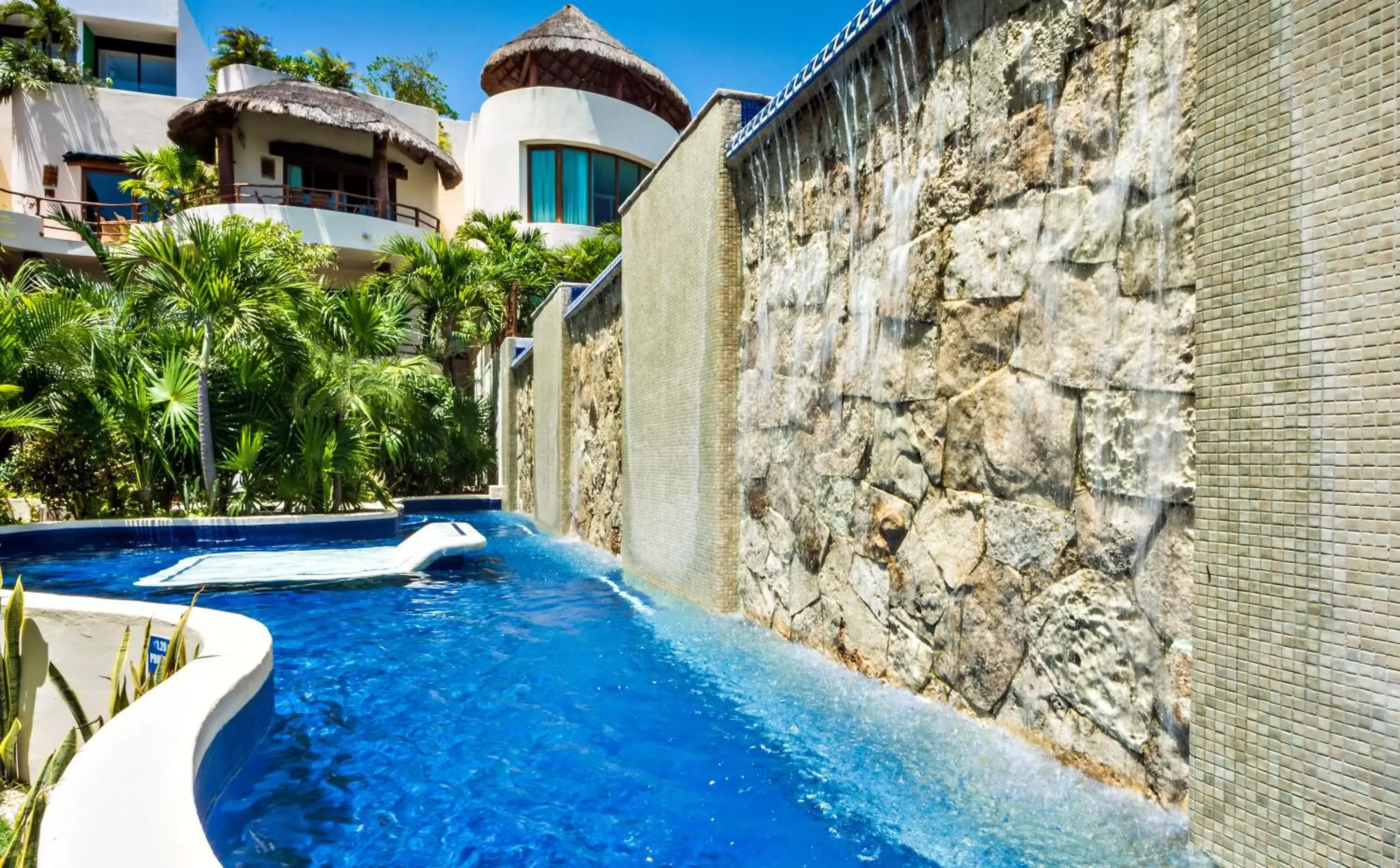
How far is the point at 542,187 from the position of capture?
2420 centimetres

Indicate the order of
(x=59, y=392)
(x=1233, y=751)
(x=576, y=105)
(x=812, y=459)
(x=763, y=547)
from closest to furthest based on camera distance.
A: (x=1233, y=751) → (x=812, y=459) → (x=763, y=547) → (x=59, y=392) → (x=576, y=105)

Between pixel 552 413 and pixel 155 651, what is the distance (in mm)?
8910

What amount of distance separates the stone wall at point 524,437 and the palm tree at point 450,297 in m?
2.33

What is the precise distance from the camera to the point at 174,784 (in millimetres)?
2162

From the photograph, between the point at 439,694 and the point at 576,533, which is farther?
the point at 576,533

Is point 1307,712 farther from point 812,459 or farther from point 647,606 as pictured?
point 647,606

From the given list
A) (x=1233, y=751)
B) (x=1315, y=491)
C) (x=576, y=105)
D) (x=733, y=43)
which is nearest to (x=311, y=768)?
(x=1233, y=751)

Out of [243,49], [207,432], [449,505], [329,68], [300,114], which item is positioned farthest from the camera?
[329,68]

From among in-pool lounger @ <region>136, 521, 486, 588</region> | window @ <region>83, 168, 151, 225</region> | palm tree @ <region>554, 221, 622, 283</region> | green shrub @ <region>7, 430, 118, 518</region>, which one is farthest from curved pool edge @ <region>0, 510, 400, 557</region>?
window @ <region>83, 168, 151, 225</region>

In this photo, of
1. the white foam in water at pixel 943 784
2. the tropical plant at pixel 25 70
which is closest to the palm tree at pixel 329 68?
the tropical plant at pixel 25 70

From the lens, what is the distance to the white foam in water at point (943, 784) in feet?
8.67

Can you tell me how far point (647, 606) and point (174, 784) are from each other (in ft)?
16.2

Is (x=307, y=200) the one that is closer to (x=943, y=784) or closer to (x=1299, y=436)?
(x=943, y=784)

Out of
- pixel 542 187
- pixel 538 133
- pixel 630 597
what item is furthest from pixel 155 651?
pixel 538 133
